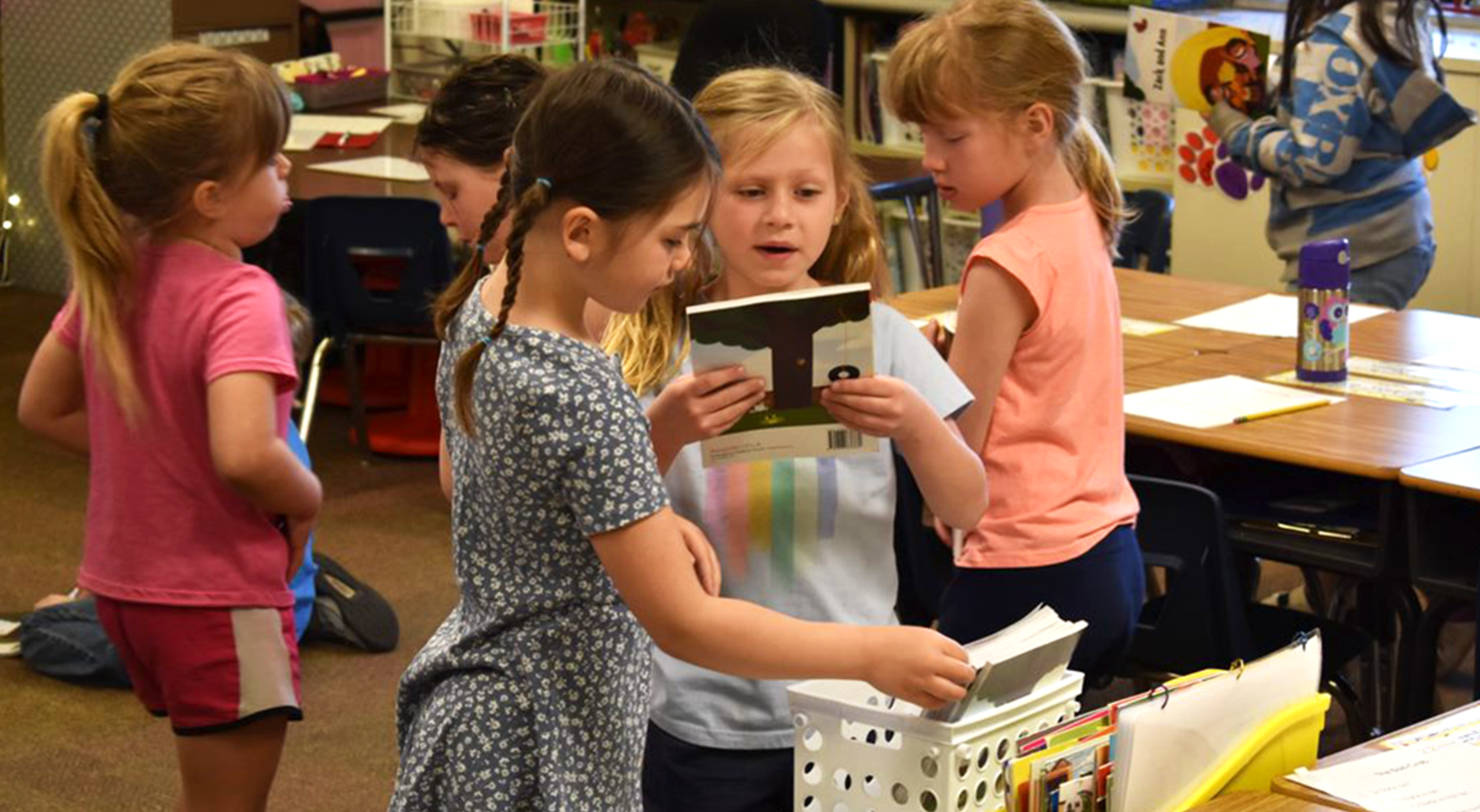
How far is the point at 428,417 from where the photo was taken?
577 cm

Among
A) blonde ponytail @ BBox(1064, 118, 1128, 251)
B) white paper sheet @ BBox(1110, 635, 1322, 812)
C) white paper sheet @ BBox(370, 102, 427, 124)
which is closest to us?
white paper sheet @ BBox(1110, 635, 1322, 812)

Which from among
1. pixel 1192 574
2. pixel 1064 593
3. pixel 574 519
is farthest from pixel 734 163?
pixel 1192 574

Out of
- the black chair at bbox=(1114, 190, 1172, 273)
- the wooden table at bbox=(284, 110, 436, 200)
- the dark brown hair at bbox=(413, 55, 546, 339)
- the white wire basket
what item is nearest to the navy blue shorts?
the dark brown hair at bbox=(413, 55, 546, 339)

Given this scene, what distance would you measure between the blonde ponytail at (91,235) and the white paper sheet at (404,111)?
3.67 metres

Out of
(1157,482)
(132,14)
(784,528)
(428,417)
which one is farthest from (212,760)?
(132,14)

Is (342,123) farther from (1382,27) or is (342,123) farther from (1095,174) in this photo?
(1095,174)

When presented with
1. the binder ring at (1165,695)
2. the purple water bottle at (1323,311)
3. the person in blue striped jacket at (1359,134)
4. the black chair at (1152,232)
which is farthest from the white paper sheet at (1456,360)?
the binder ring at (1165,695)

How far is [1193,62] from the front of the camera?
4094mm

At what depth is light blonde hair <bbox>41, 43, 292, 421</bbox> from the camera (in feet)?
7.82

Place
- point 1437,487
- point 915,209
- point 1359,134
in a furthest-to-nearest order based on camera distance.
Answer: point 915,209
point 1359,134
point 1437,487

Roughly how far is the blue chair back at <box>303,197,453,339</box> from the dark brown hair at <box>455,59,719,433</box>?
11.0 feet

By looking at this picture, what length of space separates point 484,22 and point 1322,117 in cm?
299

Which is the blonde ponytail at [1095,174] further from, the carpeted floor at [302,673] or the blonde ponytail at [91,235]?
the carpeted floor at [302,673]

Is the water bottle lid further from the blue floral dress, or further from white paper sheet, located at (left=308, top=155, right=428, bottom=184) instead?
white paper sheet, located at (left=308, top=155, right=428, bottom=184)
